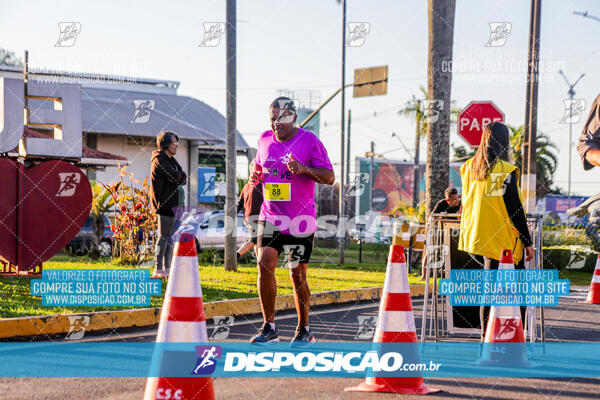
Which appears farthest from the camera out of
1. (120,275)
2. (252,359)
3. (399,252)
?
(120,275)

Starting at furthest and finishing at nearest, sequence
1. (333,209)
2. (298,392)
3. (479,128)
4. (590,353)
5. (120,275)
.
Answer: (333,209)
(479,128)
(120,275)
(590,353)
(298,392)

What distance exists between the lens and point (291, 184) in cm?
634

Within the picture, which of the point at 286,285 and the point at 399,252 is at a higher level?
the point at 399,252

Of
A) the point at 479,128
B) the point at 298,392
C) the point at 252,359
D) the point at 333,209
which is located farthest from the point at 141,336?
the point at 333,209

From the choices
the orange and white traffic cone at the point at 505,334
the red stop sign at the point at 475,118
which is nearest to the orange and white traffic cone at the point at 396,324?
the orange and white traffic cone at the point at 505,334

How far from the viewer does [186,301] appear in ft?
13.8

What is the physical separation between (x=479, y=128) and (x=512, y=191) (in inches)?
292

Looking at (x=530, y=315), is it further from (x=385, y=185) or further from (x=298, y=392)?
(x=385, y=185)

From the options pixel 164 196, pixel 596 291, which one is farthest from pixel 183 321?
pixel 596 291
